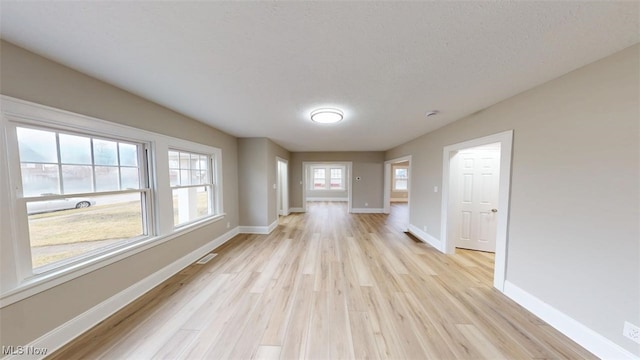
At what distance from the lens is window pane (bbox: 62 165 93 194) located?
168 cm

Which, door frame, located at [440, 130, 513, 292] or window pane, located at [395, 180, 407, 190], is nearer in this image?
door frame, located at [440, 130, 513, 292]

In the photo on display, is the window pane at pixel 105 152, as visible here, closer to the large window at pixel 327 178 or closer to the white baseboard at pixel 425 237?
the white baseboard at pixel 425 237

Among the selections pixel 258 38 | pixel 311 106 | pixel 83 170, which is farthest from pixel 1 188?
pixel 311 106

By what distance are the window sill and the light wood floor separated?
0.53 meters

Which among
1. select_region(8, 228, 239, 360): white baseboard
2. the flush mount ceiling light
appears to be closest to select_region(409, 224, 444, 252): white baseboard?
the flush mount ceiling light

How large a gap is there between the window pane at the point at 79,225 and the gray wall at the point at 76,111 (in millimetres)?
276

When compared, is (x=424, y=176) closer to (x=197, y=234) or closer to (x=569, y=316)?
(x=569, y=316)

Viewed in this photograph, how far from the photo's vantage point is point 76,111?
5.59 ft

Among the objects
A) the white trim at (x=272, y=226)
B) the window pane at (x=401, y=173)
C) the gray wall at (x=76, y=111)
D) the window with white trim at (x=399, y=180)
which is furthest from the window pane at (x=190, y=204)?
the window pane at (x=401, y=173)

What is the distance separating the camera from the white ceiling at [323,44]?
41.6 inches

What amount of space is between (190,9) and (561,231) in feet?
10.7

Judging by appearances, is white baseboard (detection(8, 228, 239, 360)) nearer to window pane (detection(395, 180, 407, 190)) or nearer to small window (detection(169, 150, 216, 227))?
small window (detection(169, 150, 216, 227))

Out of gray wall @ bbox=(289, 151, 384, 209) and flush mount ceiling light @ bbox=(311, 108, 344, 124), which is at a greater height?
flush mount ceiling light @ bbox=(311, 108, 344, 124)

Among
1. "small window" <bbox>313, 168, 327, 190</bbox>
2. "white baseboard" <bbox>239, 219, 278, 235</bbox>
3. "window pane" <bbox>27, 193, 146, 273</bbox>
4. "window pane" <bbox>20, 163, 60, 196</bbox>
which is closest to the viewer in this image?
"window pane" <bbox>20, 163, 60, 196</bbox>
